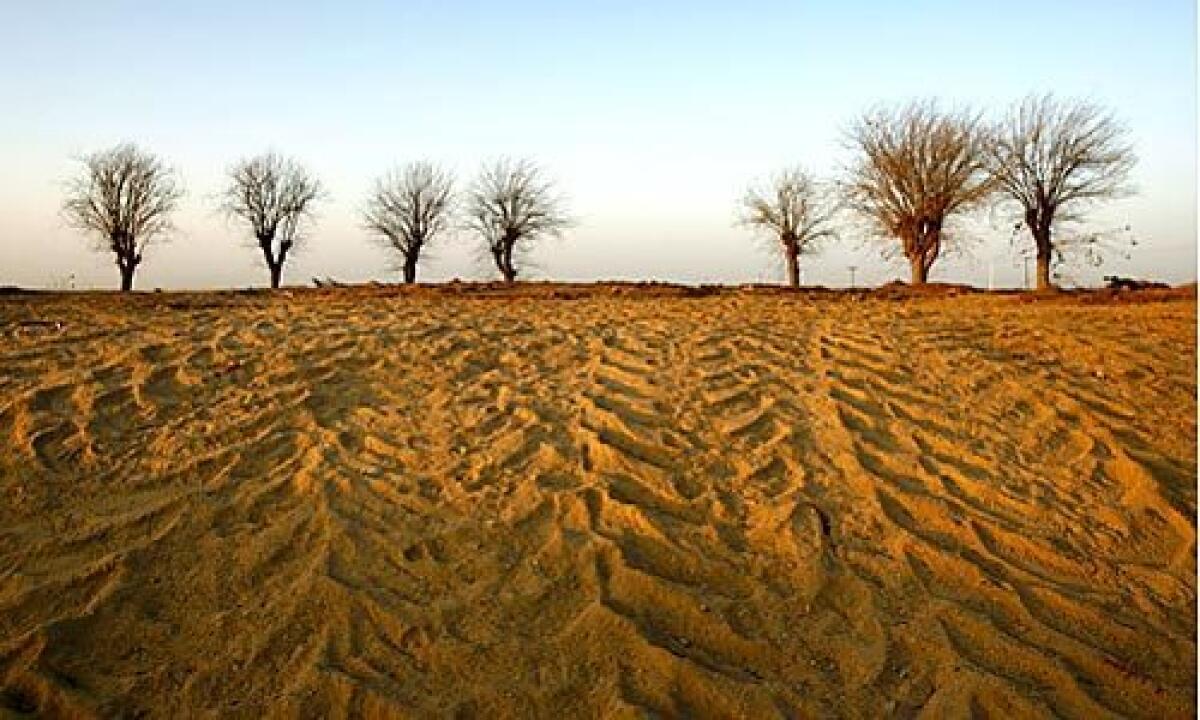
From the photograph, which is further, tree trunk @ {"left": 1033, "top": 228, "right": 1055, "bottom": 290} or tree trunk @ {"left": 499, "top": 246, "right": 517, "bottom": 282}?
tree trunk @ {"left": 499, "top": 246, "right": 517, "bottom": 282}

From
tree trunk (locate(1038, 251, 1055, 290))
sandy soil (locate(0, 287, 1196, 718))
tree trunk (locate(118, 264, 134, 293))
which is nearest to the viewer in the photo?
sandy soil (locate(0, 287, 1196, 718))

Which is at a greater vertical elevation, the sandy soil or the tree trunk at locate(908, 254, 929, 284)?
the tree trunk at locate(908, 254, 929, 284)

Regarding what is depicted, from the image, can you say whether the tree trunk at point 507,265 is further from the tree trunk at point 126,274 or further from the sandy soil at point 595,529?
the sandy soil at point 595,529

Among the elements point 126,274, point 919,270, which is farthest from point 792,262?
point 126,274

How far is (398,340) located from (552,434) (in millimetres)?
2917

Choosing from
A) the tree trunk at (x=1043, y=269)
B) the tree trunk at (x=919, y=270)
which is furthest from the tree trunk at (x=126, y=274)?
the tree trunk at (x=1043, y=269)

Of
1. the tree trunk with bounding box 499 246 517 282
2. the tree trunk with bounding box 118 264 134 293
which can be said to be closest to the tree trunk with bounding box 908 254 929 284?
the tree trunk with bounding box 499 246 517 282

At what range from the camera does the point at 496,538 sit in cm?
Result: 465

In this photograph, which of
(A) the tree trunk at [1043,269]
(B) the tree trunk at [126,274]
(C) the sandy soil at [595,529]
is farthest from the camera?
(B) the tree trunk at [126,274]

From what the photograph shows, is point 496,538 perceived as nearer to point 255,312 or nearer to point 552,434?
point 552,434

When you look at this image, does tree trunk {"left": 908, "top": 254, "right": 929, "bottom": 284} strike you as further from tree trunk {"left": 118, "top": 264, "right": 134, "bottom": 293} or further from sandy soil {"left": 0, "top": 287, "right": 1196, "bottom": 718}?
tree trunk {"left": 118, "top": 264, "right": 134, "bottom": 293}

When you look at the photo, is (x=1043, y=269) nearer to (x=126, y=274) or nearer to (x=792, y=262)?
(x=792, y=262)

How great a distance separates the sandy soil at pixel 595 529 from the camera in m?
3.71

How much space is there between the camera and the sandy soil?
3.71 meters
